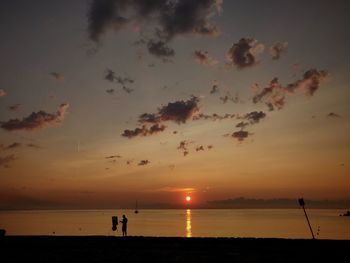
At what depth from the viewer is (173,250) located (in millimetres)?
22891

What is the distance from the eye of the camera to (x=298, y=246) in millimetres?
23891

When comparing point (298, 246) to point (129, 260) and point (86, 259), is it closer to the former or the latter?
point (129, 260)

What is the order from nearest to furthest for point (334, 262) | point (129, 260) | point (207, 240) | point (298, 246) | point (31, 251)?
point (334, 262) < point (129, 260) < point (31, 251) < point (298, 246) < point (207, 240)

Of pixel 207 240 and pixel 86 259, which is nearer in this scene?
pixel 86 259

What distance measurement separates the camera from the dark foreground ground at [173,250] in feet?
62.1

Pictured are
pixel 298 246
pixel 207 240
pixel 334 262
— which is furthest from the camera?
pixel 207 240

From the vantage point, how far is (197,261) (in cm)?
1830

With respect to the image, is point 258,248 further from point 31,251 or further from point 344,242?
point 31,251

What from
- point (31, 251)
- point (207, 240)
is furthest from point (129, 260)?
point (207, 240)

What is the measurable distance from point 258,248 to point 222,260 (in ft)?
18.3

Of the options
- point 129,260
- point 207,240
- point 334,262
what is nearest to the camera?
point 334,262

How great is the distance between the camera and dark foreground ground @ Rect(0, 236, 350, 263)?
1894 cm

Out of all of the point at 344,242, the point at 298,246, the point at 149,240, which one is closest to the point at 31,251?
the point at 149,240

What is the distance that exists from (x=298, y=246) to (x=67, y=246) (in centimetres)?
1523
